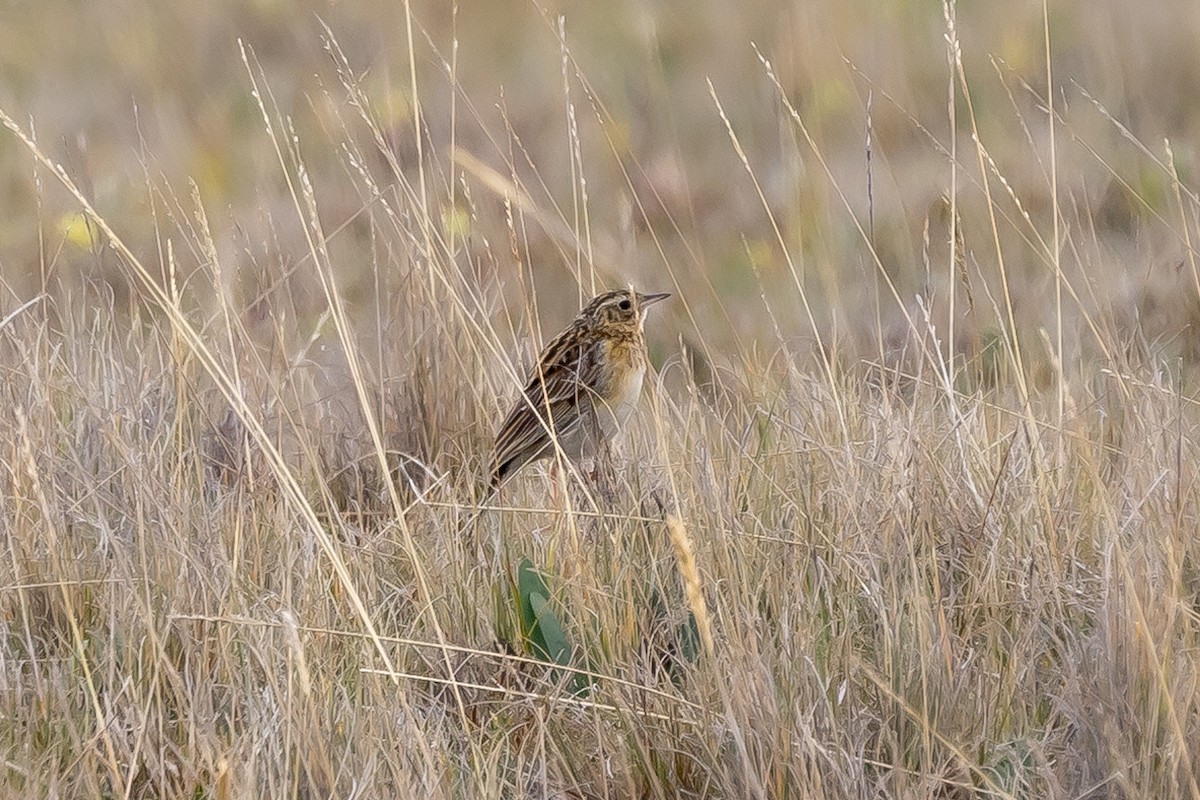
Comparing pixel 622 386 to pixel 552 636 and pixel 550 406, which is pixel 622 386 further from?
pixel 552 636

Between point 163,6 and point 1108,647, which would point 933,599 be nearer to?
point 1108,647

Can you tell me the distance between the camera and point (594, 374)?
4.69m

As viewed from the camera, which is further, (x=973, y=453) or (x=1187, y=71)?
(x=1187, y=71)

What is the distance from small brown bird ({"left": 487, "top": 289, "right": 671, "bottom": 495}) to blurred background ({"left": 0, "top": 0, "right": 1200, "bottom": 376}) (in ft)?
1.01

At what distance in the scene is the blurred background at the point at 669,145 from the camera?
6371 mm

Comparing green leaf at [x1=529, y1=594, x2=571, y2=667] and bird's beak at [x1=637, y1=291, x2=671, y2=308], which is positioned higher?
bird's beak at [x1=637, y1=291, x2=671, y2=308]

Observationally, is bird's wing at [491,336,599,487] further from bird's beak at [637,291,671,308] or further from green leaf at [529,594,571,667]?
green leaf at [529,594,571,667]

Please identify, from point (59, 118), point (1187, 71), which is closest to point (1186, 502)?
point (1187, 71)

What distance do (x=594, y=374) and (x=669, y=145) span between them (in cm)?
450

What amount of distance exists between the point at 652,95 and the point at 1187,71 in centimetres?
271

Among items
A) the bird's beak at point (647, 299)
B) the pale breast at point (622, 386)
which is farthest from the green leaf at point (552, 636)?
the bird's beak at point (647, 299)

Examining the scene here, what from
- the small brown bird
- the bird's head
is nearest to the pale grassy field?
the small brown bird

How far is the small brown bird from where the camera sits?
179 inches

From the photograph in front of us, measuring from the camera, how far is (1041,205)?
748 centimetres
